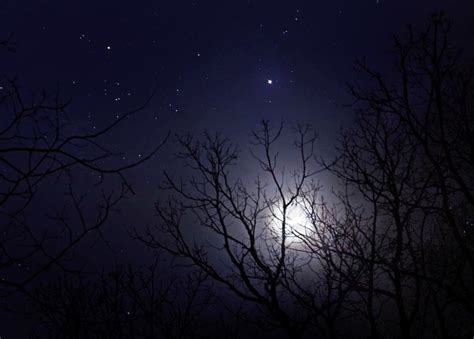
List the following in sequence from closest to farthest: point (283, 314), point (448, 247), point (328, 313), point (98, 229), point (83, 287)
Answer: point (98, 229) → point (283, 314) → point (328, 313) → point (448, 247) → point (83, 287)

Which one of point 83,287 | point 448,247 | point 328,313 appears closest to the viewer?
point 328,313

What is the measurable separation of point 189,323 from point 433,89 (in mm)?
14233

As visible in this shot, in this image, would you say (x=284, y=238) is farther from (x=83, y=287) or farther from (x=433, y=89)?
(x=83, y=287)

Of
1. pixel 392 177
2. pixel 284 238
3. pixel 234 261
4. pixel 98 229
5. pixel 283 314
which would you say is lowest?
pixel 98 229

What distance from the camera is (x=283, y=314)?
7.27 m

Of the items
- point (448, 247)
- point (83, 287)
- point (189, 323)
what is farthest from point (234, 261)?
point (83, 287)

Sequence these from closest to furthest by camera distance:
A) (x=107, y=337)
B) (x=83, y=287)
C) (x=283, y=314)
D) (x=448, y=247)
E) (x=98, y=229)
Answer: (x=98, y=229) → (x=283, y=314) → (x=448, y=247) → (x=107, y=337) → (x=83, y=287)

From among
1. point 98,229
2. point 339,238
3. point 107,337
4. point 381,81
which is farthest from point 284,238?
point 107,337

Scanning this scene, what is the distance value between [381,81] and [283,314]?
445 centimetres

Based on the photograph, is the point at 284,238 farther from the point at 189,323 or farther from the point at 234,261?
the point at 189,323

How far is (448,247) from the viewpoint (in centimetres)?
877

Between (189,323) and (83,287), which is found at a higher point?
(83,287)

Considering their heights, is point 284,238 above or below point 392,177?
below

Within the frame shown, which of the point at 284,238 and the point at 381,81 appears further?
the point at 284,238
